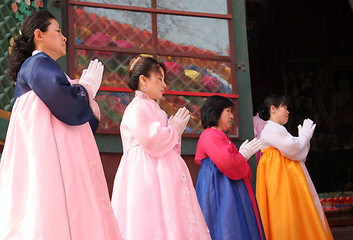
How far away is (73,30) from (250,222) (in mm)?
2179

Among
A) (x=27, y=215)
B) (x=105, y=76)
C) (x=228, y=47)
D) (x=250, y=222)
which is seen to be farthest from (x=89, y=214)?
(x=228, y=47)

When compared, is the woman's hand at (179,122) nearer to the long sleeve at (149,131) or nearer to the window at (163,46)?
the long sleeve at (149,131)

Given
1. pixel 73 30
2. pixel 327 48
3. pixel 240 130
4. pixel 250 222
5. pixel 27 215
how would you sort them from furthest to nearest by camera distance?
pixel 327 48, pixel 240 130, pixel 73 30, pixel 250 222, pixel 27 215

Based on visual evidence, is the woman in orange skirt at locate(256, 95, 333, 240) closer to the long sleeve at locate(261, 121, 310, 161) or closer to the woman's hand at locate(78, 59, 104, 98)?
the long sleeve at locate(261, 121, 310, 161)

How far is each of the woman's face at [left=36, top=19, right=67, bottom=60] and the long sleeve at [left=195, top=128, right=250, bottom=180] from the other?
63.1 inches

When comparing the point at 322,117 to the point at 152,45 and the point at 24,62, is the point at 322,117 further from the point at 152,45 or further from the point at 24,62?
the point at 24,62

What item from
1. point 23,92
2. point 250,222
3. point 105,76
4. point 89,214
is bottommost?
point 250,222

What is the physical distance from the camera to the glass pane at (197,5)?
519 centimetres

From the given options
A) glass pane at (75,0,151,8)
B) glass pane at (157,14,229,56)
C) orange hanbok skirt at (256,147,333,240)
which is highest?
glass pane at (75,0,151,8)

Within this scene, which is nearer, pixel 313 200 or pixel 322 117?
pixel 313 200

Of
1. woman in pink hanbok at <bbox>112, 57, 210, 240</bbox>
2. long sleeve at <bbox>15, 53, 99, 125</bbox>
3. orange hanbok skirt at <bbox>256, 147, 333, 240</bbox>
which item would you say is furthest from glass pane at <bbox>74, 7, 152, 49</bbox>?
long sleeve at <bbox>15, 53, 99, 125</bbox>

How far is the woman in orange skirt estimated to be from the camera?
4.66 metres

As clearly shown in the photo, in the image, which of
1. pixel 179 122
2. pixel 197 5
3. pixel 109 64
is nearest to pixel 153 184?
pixel 179 122

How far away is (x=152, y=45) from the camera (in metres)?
5.00
